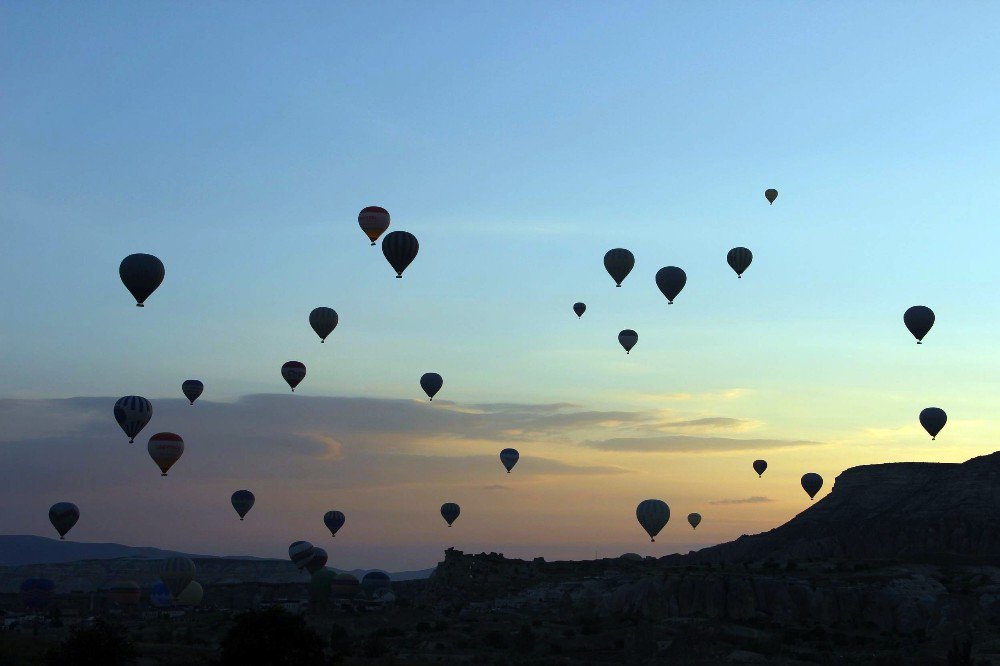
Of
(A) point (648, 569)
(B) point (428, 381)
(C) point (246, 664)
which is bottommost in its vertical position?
(C) point (246, 664)

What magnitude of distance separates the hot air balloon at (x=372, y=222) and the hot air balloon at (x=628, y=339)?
3492 cm

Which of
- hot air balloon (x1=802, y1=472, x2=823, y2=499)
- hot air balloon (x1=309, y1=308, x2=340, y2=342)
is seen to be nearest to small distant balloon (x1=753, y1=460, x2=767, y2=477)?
hot air balloon (x1=802, y1=472, x2=823, y2=499)

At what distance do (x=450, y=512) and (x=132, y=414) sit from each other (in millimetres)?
52434

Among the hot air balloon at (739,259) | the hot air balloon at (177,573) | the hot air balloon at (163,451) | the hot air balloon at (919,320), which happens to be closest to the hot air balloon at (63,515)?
the hot air balloon at (177,573)

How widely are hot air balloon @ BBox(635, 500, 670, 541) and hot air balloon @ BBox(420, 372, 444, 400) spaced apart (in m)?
22.6

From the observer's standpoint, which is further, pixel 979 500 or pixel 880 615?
pixel 979 500

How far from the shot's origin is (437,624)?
101250 mm

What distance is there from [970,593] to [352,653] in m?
54.7

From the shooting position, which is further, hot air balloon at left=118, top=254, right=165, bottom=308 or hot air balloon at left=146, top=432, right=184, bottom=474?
hot air balloon at left=146, top=432, right=184, bottom=474

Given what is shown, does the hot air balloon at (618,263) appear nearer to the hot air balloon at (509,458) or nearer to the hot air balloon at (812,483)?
the hot air balloon at (509,458)

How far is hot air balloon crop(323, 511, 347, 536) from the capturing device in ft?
470

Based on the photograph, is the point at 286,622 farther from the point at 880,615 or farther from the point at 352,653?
the point at 880,615

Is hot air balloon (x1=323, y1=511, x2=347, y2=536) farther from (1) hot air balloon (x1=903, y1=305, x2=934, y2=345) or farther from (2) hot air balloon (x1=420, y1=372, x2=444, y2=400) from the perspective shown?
(1) hot air balloon (x1=903, y1=305, x2=934, y2=345)

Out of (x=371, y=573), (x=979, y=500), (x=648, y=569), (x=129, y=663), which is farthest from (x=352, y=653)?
(x=371, y=573)
